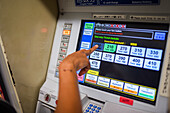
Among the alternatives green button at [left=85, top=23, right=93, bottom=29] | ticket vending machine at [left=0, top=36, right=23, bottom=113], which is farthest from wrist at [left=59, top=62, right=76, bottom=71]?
green button at [left=85, top=23, right=93, bottom=29]

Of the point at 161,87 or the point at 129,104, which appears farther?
the point at 129,104

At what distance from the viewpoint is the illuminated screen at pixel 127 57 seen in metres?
1.12

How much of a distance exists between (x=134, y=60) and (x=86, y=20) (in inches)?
25.0

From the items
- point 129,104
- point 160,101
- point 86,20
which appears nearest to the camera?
point 160,101

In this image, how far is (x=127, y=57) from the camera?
1.23 meters

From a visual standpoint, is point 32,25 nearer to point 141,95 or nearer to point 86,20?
point 86,20

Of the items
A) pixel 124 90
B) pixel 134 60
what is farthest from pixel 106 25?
pixel 124 90

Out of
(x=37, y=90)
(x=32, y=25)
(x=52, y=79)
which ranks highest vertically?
(x=32, y=25)

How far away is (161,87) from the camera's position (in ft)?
3.47

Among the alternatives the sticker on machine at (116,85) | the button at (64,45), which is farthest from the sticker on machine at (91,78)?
the button at (64,45)

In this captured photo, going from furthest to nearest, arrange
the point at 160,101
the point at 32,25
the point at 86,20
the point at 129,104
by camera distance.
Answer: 1. the point at 86,20
2. the point at 32,25
3. the point at 129,104
4. the point at 160,101

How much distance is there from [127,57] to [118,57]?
3.1 inches

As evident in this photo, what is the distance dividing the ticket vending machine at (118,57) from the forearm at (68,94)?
20.1 inches

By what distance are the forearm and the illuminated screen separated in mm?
608
